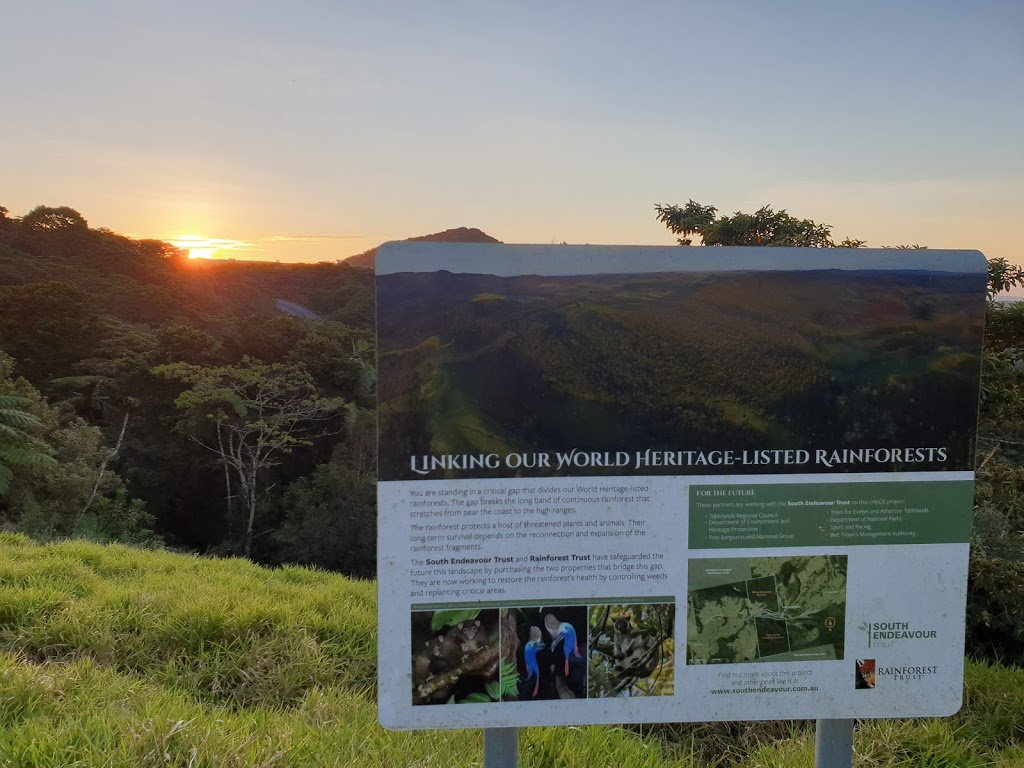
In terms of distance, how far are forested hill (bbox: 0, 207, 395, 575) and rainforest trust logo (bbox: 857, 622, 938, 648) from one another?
14778 millimetres

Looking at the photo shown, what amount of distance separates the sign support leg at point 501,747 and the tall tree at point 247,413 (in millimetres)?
17220

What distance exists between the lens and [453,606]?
167 cm

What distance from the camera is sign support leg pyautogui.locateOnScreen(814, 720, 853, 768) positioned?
6.14 feet

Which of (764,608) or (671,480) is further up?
(671,480)

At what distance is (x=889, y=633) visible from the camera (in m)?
1.80

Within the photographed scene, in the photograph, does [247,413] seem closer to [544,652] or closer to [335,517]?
[335,517]

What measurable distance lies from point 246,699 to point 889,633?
2.51 meters

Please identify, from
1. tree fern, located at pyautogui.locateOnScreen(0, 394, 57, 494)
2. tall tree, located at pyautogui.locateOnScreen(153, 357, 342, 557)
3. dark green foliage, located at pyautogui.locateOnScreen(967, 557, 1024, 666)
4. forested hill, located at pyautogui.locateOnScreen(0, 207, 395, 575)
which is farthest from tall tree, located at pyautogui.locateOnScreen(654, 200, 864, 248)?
tall tree, located at pyautogui.locateOnScreen(153, 357, 342, 557)

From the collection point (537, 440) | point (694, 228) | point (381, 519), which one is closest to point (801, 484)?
point (537, 440)

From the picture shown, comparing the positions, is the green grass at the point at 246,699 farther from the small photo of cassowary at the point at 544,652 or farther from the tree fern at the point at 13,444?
the tree fern at the point at 13,444

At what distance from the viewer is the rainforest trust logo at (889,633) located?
179cm

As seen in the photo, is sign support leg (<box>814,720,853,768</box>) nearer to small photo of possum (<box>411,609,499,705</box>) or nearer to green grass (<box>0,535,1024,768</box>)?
green grass (<box>0,535,1024,768</box>)

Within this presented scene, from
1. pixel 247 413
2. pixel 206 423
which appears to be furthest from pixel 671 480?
pixel 206 423

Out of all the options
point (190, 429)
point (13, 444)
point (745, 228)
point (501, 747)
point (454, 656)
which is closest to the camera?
point (454, 656)
